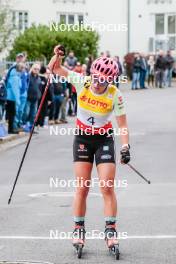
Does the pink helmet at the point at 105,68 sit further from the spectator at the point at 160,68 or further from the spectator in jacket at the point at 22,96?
the spectator at the point at 160,68

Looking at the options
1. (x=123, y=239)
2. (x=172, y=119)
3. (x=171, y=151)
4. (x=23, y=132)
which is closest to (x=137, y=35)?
(x=172, y=119)

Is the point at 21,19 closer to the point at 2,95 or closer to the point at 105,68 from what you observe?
the point at 2,95

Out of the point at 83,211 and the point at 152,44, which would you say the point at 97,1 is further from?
the point at 83,211

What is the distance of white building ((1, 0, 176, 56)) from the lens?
53469 mm

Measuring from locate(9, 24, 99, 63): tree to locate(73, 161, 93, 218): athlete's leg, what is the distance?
35.0m

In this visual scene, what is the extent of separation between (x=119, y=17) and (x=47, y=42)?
1028 centimetres

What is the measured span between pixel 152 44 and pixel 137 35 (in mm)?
1116

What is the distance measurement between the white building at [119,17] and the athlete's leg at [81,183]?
43.8 meters

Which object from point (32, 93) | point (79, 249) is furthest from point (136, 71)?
point (79, 249)

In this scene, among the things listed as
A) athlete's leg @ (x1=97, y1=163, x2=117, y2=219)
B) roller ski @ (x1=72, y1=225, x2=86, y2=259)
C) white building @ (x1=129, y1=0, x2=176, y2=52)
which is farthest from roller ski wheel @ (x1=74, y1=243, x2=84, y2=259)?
white building @ (x1=129, y1=0, x2=176, y2=52)

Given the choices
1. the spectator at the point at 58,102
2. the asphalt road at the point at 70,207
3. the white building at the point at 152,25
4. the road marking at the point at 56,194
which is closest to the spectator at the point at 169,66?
the white building at the point at 152,25

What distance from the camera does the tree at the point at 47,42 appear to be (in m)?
44.9

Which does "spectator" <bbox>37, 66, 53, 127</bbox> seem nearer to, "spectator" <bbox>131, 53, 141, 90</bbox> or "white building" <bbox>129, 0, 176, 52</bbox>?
"spectator" <bbox>131, 53, 141, 90</bbox>

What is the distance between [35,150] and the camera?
20516 millimetres
